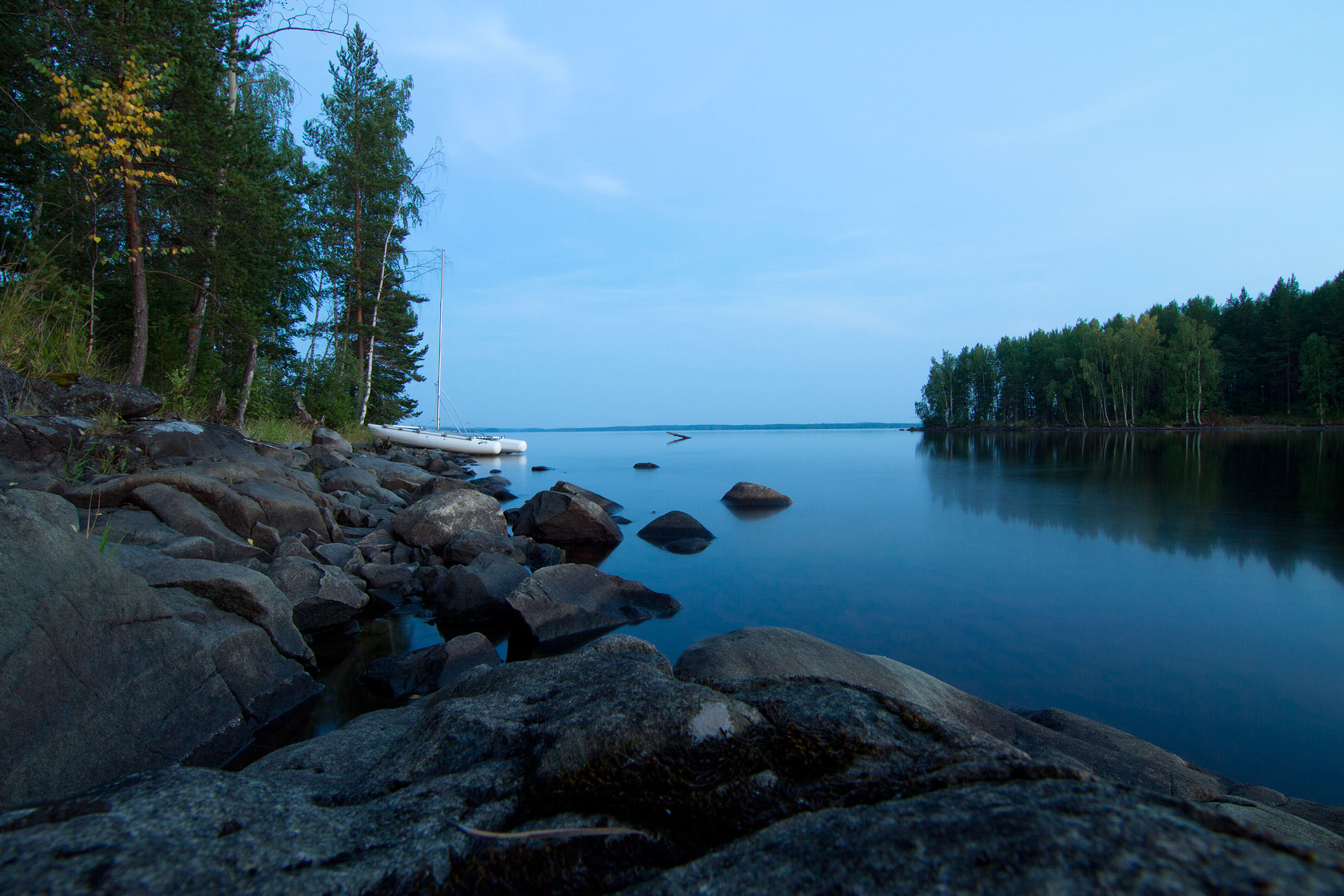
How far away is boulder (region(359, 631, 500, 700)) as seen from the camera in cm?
543

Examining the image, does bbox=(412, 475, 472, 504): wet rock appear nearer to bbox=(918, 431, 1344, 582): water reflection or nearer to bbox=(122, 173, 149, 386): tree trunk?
bbox=(122, 173, 149, 386): tree trunk

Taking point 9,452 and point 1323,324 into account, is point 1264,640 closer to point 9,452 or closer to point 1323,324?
point 9,452

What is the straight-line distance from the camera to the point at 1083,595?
29.9 ft

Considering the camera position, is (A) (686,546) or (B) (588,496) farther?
(B) (588,496)

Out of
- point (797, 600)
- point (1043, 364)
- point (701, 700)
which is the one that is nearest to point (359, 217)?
point (797, 600)

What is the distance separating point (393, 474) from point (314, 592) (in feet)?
34.5

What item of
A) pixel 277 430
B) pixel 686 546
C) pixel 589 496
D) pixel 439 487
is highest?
pixel 277 430

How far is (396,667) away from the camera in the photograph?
219 inches

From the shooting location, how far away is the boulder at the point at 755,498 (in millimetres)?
18109

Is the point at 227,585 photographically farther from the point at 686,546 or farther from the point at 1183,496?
the point at 1183,496

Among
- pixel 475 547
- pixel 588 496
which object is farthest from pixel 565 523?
pixel 588 496

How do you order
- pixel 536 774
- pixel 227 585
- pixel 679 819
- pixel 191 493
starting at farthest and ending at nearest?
pixel 191 493 → pixel 227 585 → pixel 536 774 → pixel 679 819

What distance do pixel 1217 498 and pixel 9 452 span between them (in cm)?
2565

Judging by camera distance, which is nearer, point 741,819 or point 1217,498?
point 741,819
